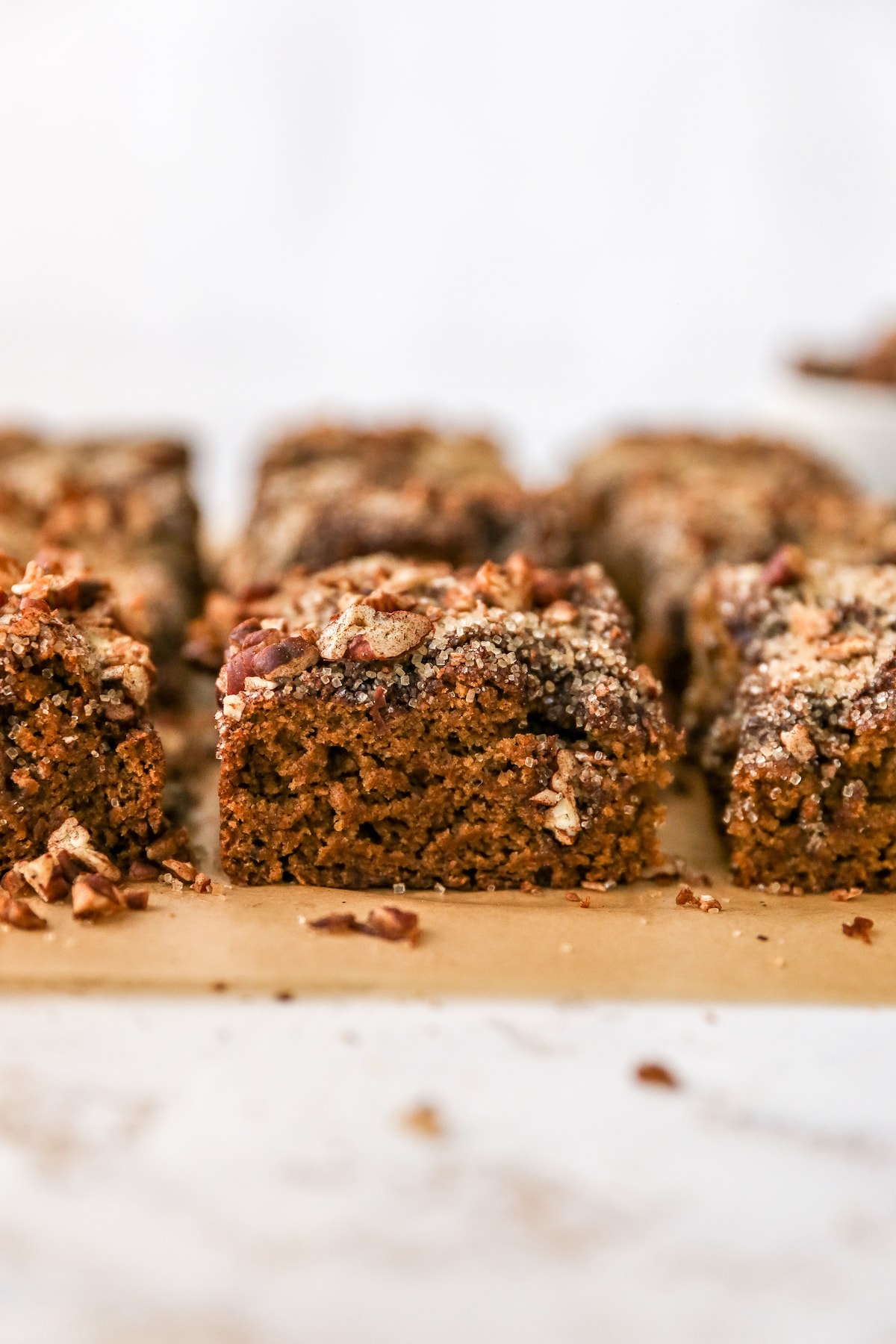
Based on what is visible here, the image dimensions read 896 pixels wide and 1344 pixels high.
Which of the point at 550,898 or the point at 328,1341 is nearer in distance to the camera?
the point at 328,1341

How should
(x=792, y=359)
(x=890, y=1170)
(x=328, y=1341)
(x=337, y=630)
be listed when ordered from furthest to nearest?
(x=792, y=359)
(x=337, y=630)
(x=890, y=1170)
(x=328, y=1341)

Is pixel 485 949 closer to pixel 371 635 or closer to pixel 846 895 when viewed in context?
pixel 371 635

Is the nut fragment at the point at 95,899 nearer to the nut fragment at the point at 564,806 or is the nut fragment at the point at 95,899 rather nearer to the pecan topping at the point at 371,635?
the pecan topping at the point at 371,635

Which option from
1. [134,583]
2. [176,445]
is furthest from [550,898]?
[176,445]

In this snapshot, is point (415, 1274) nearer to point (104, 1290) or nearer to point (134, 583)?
point (104, 1290)

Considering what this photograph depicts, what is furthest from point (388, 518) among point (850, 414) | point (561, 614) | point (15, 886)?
point (850, 414)

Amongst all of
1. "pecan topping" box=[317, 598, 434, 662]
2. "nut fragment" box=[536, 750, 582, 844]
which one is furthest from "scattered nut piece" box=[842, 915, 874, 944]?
"pecan topping" box=[317, 598, 434, 662]

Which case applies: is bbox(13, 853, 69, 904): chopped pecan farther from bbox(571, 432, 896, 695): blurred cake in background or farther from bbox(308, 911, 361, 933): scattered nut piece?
bbox(571, 432, 896, 695): blurred cake in background
